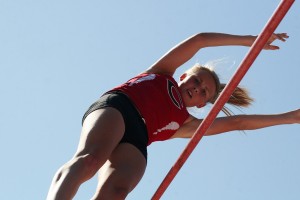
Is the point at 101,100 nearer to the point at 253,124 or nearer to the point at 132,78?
the point at 132,78

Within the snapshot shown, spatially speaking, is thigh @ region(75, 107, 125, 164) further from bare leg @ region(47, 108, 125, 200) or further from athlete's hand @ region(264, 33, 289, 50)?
athlete's hand @ region(264, 33, 289, 50)

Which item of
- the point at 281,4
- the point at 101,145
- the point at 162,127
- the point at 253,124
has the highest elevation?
the point at 281,4

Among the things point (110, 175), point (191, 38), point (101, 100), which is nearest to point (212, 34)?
point (191, 38)

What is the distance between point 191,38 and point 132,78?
713 mm

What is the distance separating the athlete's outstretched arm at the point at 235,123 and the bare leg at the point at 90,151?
4.48 feet

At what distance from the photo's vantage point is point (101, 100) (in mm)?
5895

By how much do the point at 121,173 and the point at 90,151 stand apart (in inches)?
15.5

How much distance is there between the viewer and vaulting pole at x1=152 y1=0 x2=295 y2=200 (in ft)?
16.8

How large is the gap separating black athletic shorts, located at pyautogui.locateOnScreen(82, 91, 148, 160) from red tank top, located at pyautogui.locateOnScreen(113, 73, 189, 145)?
0.31ft

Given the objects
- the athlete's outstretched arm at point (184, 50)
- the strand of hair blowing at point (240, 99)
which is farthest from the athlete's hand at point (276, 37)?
the strand of hair blowing at point (240, 99)

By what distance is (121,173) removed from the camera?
5.53 meters

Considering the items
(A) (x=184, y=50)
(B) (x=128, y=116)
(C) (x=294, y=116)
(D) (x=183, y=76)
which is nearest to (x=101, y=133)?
(B) (x=128, y=116)

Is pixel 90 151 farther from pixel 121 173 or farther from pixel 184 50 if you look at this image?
pixel 184 50

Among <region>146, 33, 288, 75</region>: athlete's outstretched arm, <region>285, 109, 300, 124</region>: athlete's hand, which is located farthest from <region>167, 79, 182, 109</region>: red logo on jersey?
<region>285, 109, 300, 124</region>: athlete's hand
